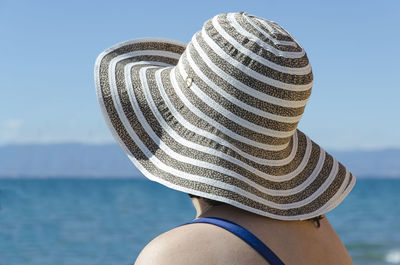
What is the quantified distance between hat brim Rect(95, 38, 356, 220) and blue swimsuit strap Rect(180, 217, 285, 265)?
44 mm

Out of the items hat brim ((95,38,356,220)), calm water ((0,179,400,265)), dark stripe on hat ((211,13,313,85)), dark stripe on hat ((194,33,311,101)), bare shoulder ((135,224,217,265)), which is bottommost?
calm water ((0,179,400,265))

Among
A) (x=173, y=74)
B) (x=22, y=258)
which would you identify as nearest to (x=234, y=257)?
(x=173, y=74)

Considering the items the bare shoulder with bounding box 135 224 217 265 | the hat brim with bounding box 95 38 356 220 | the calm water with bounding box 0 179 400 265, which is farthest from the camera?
the calm water with bounding box 0 179 400 265

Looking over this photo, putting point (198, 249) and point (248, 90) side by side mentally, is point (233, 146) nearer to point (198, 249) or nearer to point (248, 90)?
point (248, 90)

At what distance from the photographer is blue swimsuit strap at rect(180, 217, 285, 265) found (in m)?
1.16

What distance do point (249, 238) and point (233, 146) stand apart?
0.64 feet

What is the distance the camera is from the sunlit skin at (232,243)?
1130mm

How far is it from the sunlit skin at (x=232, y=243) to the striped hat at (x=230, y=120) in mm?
29

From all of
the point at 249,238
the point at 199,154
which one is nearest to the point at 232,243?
the point at 249,238

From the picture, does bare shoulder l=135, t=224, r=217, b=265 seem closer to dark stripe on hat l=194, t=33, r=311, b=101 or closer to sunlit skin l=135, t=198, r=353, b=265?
sunlit skin l=135, t=198, r=353, b=265

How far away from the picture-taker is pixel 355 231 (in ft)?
47.6

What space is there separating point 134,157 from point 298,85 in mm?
386

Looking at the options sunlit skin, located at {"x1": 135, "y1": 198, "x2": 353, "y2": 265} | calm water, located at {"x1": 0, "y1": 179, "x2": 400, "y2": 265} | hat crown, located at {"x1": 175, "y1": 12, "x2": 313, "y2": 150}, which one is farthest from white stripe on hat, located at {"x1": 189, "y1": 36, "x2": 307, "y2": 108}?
calm water, located at {"x1": 0, "y1": 179, "x2": 400, "y2": 265}

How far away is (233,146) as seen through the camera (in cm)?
126
